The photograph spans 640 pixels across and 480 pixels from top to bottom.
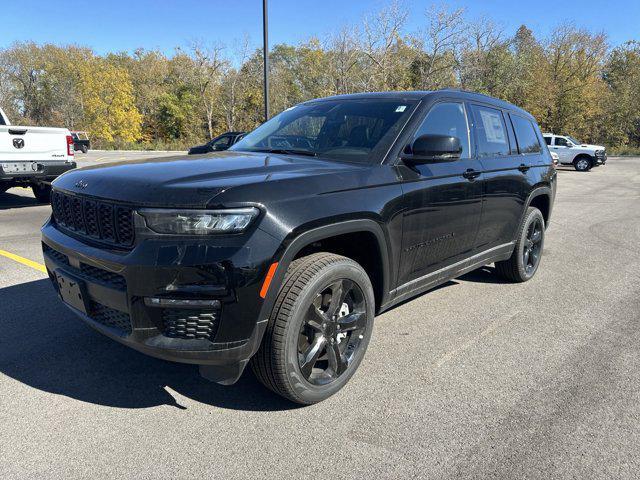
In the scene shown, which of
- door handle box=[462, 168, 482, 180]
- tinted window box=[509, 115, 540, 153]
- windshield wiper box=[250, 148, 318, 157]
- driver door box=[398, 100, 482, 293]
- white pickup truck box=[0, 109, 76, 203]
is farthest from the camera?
white pickup truck box=[0, 109, 76, 203]

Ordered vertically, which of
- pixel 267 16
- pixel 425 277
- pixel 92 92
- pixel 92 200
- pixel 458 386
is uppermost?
pixel 92 92

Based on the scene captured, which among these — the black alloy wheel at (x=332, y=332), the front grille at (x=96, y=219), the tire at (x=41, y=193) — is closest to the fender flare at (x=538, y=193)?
the black alloy wheel at (x=332, y=332)

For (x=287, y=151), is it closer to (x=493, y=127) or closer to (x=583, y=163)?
(x=493, y=127)

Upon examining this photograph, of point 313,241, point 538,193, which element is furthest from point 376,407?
point 538,193

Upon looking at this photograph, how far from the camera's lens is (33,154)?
8.72 metres

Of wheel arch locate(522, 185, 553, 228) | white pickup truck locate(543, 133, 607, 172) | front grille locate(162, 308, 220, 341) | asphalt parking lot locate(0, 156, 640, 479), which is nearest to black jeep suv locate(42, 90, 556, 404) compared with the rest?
front grille locate(162, 308, 220, 341)

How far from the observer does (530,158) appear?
4.84 meters

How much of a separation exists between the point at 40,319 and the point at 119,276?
2074mm

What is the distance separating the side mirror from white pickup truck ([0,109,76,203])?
25.6 ft

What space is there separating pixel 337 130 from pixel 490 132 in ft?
5.18

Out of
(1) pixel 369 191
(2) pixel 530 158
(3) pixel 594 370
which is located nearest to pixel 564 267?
(2) pixel 530 158

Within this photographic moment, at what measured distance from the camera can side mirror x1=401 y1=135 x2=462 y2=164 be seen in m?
3.06

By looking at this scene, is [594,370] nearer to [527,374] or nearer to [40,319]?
[527,374]

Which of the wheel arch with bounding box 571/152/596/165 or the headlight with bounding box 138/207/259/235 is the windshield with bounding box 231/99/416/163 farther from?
Answer: the wheel arch with bounding box 571/152/596/165
